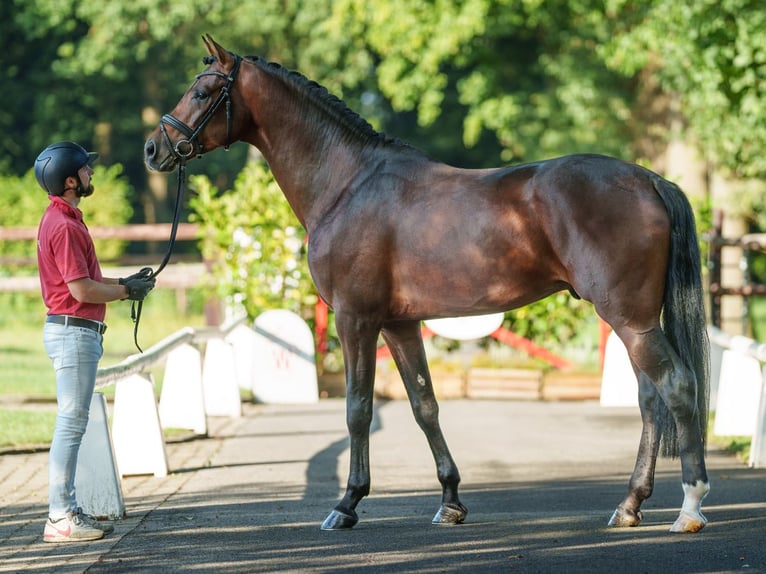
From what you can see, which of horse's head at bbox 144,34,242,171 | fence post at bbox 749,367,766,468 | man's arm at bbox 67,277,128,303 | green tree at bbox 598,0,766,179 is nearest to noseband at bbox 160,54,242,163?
horse's head at bbox 144,34,242,171

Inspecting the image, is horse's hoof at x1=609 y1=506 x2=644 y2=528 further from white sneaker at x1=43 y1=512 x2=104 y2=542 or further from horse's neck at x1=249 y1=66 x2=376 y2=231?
white sneaker at x1=43 y1=512 x2=104 y2=542

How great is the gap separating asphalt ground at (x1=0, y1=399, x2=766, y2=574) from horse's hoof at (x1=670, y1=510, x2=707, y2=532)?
0.18ft

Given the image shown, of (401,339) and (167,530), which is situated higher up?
(401,339)

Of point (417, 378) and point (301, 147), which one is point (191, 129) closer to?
point (301, 147)

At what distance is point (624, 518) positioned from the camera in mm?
6688

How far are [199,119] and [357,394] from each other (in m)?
1.78

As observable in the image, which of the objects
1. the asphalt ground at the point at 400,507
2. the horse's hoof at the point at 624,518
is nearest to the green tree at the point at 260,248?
the asphalt ground at the point at 400,507

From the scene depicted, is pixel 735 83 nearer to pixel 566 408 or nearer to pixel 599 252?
pixel 566 408

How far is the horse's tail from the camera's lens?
6559 millimetres

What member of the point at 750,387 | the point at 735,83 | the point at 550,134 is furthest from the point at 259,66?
the point at 550,134

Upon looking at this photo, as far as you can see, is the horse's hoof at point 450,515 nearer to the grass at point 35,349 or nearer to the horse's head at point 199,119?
the horse's head at point 199,119

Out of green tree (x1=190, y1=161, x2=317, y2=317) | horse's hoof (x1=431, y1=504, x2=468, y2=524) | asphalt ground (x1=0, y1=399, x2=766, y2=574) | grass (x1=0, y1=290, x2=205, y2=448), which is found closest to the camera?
asphalt ground (x1=0, y1=399, x2=766, y2=574)

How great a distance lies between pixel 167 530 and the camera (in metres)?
6.85

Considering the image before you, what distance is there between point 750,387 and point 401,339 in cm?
471
